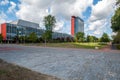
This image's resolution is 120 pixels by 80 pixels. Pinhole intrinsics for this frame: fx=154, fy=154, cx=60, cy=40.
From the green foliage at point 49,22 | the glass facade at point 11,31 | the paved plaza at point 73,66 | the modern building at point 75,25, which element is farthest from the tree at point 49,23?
the modern building at point 75,25

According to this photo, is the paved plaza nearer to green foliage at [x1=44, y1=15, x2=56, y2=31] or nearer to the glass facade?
green foliage at [x1=44, y1=15, x2=56, y2=31]

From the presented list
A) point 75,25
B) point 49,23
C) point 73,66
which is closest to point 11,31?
point 49,23

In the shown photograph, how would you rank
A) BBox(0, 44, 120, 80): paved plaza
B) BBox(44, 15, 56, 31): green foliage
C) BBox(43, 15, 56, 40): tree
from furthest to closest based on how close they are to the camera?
BBox(44, 15, 56, 31): green foliage < BBox(43, 15, 56, 40): tree < BBox(0, 44, 120, 80): paved plaza

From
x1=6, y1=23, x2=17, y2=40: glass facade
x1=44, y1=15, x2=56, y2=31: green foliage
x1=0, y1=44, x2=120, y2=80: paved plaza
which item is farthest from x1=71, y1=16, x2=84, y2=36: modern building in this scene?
x1=0, y1=44, x2=120, y2=80: paved plaza

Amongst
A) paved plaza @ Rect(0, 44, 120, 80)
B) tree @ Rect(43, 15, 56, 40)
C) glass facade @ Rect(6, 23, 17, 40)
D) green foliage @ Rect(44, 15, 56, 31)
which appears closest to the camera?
paved plaza @ Rect(0, 44, 120, 80)

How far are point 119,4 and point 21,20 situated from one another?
3726 inches

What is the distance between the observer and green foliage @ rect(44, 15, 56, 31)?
218 feet

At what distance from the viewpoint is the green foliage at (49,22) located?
66.3m

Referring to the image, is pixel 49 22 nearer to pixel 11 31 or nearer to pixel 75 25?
pixel 11 31

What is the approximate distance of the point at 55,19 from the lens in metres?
67.8

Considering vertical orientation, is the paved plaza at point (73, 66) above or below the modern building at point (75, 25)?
below

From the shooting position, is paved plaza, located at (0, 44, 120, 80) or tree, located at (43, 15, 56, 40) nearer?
paved plaza, located at (0, 44, 120, 80)

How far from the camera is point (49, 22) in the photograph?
66.3m

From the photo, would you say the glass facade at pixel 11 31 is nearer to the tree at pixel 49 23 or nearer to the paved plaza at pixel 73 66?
the tree at pixel 49 23
